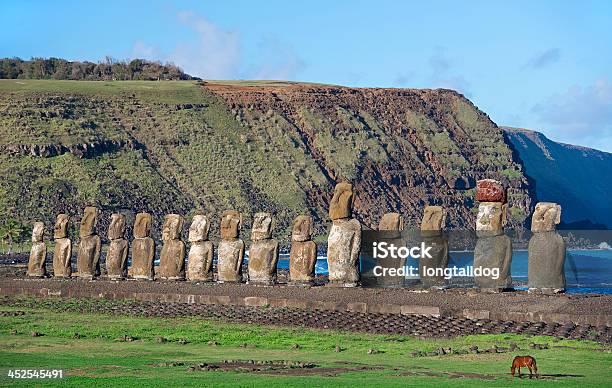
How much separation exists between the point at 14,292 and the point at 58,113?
7853 cm

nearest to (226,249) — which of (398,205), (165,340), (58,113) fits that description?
(165,340)

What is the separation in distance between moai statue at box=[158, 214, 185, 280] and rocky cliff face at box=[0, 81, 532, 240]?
183ft

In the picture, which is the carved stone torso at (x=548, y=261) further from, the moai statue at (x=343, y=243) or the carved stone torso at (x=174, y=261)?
the carved stone torso at (x=174, y=261)

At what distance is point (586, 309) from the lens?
27797 millimetres

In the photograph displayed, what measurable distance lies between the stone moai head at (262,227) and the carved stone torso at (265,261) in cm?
21

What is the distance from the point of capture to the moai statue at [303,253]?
35781mm

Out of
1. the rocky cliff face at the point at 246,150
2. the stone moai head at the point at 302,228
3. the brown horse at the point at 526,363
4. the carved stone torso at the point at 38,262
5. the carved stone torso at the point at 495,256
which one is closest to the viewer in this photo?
the brown horse at the point at 526,363

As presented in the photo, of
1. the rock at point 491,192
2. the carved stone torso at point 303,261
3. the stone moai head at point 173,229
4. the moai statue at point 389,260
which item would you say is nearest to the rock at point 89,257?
the stone moai head at point 173,229

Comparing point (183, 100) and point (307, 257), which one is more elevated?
point (183, 100)

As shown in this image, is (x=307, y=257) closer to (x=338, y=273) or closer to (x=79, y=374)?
(x=338, y=273)

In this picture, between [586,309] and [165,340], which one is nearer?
[165,340]

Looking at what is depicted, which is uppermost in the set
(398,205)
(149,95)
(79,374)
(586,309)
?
(149,95)

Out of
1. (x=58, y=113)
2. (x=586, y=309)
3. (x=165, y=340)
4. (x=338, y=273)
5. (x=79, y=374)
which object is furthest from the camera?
(x=58, y=113)

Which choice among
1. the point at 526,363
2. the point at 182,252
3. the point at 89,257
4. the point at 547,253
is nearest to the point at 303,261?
the point at 182,252
